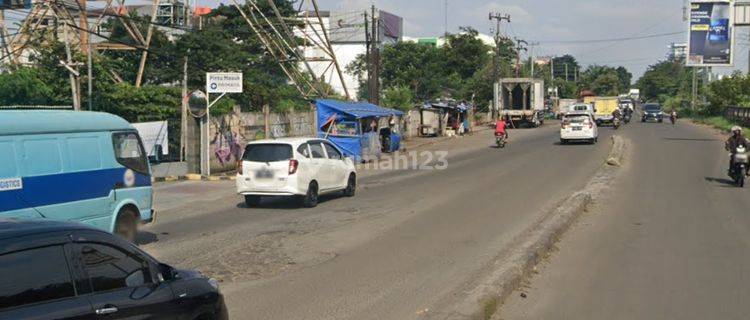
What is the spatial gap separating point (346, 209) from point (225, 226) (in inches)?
123

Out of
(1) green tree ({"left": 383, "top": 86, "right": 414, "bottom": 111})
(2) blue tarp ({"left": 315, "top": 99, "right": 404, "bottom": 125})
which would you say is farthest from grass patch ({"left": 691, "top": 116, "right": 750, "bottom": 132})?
(2) blue tarp ({"left": 315, "top": 99, "right": 404, "bottom": 125})

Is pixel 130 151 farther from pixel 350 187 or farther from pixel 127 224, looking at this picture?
pixel 350 187

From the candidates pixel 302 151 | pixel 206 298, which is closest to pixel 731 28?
pixel 302 151

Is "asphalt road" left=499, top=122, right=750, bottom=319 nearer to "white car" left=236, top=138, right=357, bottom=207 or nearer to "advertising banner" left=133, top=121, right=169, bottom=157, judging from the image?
"white car" left=236, top=138, right=357, bottom=207

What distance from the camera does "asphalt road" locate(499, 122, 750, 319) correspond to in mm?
7508

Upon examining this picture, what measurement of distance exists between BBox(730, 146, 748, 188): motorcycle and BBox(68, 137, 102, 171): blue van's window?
50.4 feet

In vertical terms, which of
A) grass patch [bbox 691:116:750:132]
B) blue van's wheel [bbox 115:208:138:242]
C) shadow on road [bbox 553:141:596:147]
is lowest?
shadow on road [bbox 553:141:596:147]

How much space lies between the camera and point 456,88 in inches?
3076

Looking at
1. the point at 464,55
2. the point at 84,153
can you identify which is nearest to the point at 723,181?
the point at 84,153

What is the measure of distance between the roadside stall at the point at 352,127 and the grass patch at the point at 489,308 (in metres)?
21.9

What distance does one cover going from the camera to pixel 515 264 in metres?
8.75

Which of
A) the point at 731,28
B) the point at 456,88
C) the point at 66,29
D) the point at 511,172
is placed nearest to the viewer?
the point at 66,29

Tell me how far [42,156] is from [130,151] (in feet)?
6.31

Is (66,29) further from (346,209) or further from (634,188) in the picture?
(634,188)
